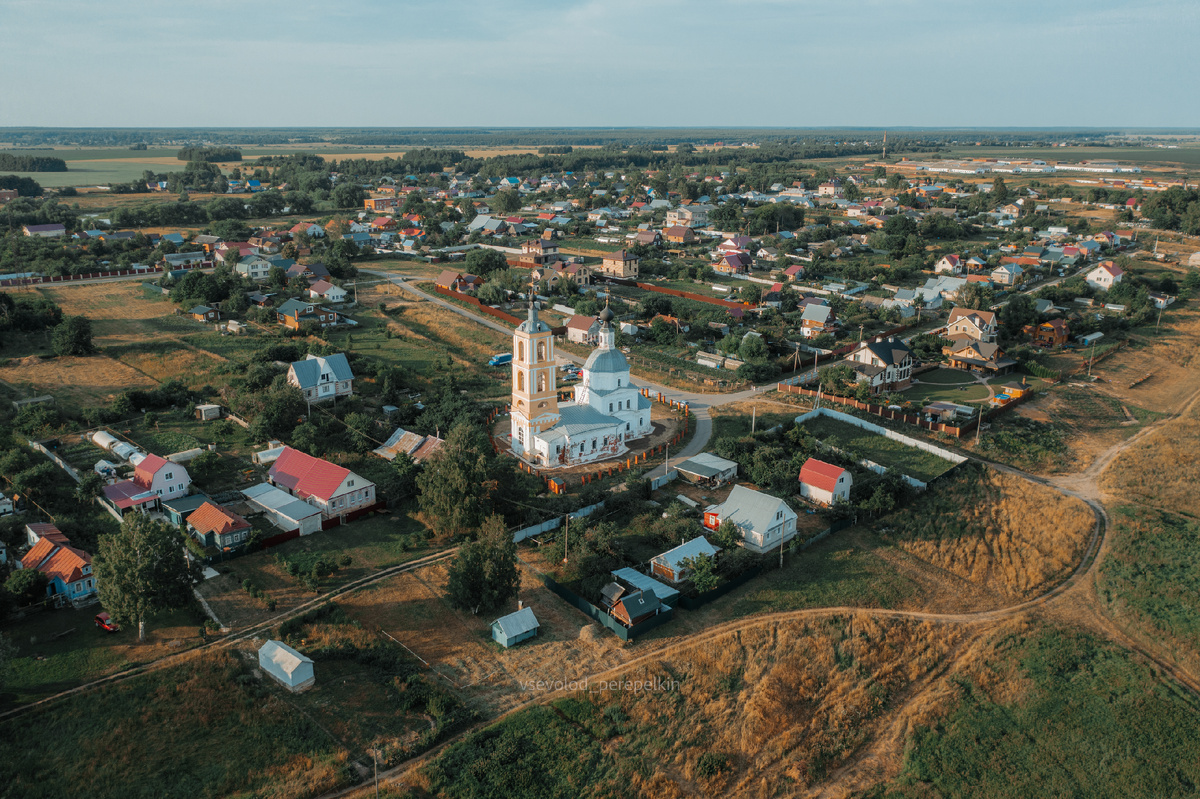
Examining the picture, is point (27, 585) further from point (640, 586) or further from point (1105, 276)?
point (1105, 276)

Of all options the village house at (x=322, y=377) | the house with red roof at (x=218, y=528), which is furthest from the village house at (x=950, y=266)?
the house with red roof at (x=218, y=528)

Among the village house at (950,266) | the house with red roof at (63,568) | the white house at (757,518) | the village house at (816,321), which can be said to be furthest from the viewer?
the village house at (950,266)

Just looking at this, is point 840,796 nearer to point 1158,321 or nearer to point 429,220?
point 1158,321

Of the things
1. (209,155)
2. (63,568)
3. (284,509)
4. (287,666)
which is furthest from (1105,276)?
(209,155)

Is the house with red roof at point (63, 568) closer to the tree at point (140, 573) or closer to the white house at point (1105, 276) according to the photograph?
the tree at point (140, 573)

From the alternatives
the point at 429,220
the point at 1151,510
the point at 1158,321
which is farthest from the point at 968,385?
the point at 429,220
